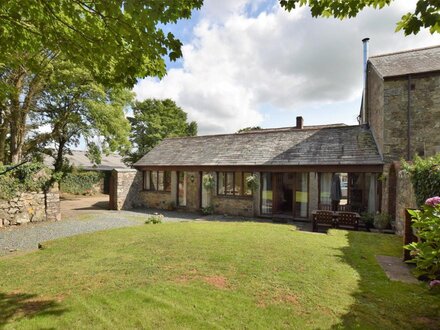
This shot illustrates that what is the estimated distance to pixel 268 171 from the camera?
15.7 metres

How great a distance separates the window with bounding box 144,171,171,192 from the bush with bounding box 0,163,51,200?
297 inches

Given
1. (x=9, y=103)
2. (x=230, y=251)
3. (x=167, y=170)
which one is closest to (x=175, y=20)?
(x=230, y=251)

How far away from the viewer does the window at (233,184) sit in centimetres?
1686

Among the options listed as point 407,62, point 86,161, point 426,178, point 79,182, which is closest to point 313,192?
point 426,178

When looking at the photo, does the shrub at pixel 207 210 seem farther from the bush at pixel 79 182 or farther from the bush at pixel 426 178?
the bush at pixel 79 182

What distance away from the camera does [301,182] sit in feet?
49.7

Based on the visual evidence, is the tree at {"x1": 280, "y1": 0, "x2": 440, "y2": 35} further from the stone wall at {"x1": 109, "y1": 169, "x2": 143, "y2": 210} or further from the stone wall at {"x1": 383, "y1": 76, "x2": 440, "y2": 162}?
the stone wall at {"x1": 109, "y1": 169, "x2": 143, "y2": 210}

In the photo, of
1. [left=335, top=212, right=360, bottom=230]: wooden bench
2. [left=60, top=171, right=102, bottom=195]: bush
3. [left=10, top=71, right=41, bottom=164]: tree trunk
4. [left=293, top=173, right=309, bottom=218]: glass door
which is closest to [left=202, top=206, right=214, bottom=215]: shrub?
[left=293, top=173, right=309, bottom=218]: glass door

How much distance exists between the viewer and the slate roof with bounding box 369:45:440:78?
12098 mm

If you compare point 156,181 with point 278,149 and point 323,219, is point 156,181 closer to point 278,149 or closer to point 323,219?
point 278,149

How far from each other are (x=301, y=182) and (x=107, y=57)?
40.8ft

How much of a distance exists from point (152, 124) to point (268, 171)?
2719cm

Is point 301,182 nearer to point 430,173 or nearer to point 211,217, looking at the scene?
point 211,217

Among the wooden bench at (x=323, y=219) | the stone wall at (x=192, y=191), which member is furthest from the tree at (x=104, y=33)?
the stone wall at (x=192, y=191)
